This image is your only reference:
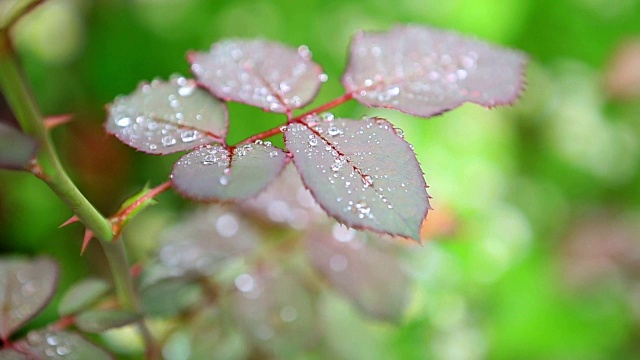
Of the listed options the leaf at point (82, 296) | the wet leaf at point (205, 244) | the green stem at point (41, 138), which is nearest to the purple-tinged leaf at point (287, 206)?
the wet leaf at point (205, 244)

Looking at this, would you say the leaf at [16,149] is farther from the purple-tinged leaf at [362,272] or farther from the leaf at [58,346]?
the purple-tinged leaf at [362,272]

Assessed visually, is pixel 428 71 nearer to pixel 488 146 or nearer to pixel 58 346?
pixel 58 346

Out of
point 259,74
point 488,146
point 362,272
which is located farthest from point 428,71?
point 488,146

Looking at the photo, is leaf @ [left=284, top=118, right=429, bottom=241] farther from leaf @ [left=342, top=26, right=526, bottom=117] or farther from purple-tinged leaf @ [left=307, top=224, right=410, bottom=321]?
purple-tinged leaf @ [left=307, top=224, right=410, bottom=321]

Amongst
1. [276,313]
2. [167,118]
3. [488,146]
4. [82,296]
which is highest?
[167,118]

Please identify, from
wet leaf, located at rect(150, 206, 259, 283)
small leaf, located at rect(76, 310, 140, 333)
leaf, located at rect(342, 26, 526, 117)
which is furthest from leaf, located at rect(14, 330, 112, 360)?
leaf, located at rect(342, 26, 526, 117)

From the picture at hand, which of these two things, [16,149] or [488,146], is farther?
[488,146]

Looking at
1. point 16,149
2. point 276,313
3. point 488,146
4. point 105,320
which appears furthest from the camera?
point 488,146
